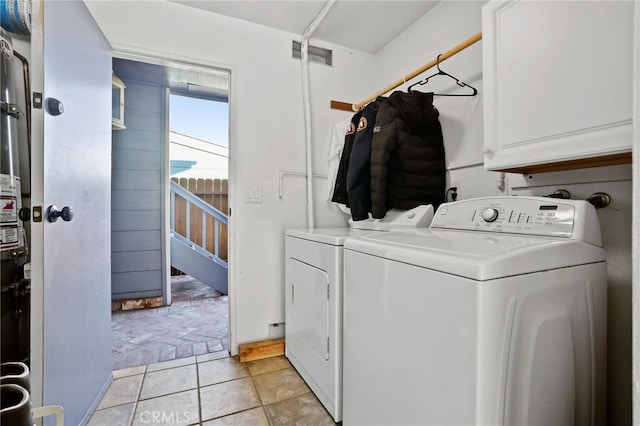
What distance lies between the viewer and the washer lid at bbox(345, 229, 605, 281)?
2.27ft

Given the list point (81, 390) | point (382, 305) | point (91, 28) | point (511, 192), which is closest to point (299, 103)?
point (91, 28)

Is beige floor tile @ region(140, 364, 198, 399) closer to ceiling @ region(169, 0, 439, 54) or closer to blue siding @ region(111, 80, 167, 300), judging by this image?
blue siding @ region(111, 80, 167, 300)

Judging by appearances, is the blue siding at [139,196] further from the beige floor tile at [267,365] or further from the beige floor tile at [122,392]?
the beige floor tile at [267,365]

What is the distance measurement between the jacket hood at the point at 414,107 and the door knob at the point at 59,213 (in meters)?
1.66

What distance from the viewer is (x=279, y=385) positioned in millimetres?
1673

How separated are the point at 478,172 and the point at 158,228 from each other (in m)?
3.09

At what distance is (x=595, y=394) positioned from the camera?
945 mm

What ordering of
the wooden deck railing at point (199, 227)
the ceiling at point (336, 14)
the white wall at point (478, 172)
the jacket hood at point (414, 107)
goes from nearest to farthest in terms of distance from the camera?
the white wall at point (478, 172) → the jacket hood at point (414, 107) → the ceiling at point (336, 14) → the wooden deck railing at point (199, 227)

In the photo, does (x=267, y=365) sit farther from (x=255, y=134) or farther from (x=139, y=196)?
(x=139, y=196)

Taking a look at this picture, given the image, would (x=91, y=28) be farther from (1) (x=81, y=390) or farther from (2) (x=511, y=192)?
(2) (x=511, y=192)

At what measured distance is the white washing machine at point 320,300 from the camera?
134 cm

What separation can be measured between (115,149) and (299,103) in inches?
83.5

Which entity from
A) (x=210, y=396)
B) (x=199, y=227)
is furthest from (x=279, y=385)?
(x=199, y=227)

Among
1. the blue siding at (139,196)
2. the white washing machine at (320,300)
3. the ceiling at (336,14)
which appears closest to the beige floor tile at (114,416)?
the white washing machine at (320,300)
